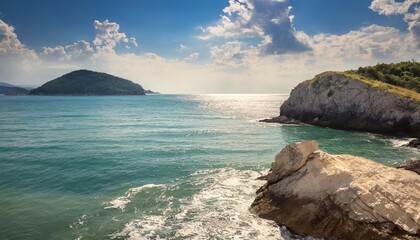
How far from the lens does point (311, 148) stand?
18.3 meters

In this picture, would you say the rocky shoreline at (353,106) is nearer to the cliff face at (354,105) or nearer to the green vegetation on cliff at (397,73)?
the cliff face at (354,105)

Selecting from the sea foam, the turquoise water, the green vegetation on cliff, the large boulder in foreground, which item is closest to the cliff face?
the turquoise water

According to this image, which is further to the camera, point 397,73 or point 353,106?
point 397,73

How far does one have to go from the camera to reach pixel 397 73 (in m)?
78.0

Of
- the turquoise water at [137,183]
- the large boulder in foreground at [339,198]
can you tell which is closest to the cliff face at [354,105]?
the turquoise water at [137,183]

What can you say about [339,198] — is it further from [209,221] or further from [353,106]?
[353,106]

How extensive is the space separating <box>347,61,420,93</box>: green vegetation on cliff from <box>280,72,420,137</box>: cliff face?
15.8 metres

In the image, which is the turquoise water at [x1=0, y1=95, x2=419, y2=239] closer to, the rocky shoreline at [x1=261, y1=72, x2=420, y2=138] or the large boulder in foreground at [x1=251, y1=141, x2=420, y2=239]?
the large boulder in foreground at [x1=251, y1=141, x2=420, y2=239]

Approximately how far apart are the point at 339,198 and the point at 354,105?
46.8 m

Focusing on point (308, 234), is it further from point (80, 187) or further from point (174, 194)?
point (80, 187)

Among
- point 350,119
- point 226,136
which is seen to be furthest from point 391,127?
point 226,136

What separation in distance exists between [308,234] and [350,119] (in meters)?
47.3

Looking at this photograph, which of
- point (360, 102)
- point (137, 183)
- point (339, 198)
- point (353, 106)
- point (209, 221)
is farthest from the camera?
point (353, 106)

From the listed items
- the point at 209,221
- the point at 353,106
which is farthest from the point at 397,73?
the point at 209,221
